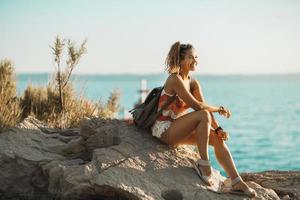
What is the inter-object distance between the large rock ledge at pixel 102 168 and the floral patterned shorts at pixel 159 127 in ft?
0.50

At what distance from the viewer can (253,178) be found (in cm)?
725

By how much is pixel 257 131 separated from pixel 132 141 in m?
32.6

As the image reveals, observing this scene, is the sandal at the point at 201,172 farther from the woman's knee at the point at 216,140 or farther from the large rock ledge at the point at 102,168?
the woman's knee at the point at 216,140

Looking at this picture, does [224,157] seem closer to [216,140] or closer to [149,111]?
[216,140]

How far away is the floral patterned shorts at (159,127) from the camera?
6212mm

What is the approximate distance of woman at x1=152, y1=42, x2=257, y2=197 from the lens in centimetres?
596

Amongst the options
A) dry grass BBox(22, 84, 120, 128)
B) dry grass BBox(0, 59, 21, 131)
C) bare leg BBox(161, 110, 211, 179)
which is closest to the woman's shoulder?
bare leg BBox(161, 110, 211, 179)

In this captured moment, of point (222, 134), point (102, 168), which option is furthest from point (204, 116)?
point (102, 168)

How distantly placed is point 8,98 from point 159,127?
3.89 metres

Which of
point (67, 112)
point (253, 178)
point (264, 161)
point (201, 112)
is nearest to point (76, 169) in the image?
point (201, 112)

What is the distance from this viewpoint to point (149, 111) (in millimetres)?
6379

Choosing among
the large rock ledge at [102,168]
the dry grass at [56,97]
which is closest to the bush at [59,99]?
the dry grass at [56,97]

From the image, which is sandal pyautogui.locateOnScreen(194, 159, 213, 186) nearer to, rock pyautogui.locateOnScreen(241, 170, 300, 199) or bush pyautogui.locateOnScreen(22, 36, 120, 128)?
rock pyautogui.locateOnScreen(241, 170, 300, 199)

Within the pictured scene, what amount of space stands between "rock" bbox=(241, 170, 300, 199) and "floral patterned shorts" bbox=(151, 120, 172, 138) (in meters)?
1.59
